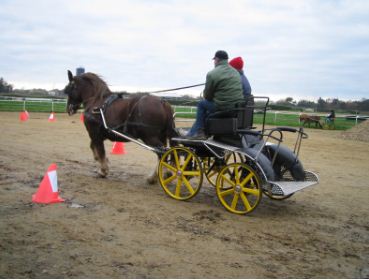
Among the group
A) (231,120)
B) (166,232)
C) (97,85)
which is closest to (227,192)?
(231,120)

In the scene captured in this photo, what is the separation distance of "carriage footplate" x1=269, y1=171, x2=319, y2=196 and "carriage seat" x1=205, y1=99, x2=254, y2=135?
101cm

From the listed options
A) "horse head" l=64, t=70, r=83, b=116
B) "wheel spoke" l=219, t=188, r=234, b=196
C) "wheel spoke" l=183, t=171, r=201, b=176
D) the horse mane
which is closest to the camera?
"wheel spoke" l=219, t=188, r=234, b=196

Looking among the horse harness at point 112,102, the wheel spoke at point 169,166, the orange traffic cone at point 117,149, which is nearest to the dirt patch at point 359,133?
the orange traffic cone at point 117,149

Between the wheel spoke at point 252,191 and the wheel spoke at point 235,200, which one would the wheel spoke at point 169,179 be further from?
the wheel spoke at point 252,191

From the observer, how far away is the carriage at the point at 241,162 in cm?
591

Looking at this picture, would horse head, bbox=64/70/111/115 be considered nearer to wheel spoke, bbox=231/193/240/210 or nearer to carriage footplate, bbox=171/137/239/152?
carriage footplate, bbox=171/137/239/152

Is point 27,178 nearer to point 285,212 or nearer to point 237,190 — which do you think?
point 237,190

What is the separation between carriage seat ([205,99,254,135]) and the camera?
6.21m

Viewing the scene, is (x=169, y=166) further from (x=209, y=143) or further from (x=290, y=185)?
(x=290, y=185)

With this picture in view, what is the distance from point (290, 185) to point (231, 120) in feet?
4.22

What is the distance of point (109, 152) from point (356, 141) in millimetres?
11890

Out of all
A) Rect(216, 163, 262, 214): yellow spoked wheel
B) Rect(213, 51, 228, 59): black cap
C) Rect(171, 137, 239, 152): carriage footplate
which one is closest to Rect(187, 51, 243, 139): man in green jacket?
Rect(213, 51, 228, 59): black cap

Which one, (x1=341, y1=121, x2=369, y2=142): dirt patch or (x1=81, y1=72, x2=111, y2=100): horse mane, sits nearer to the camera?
(x1=81, y1=72, x2=111, y2=100): horse mane

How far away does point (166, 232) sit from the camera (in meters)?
5.12
